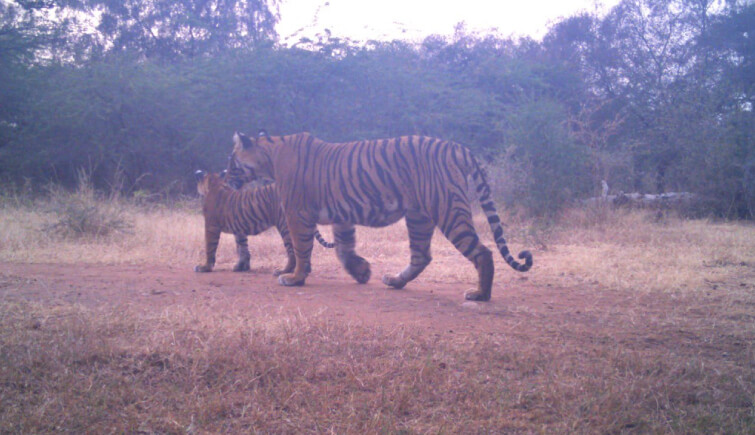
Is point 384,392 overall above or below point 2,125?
below

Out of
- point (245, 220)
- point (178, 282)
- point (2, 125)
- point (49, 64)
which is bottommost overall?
point (178, 282)

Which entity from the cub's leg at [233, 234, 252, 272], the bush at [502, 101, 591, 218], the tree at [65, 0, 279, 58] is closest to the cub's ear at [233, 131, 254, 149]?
the cub's leg at [233, 234, 252, 272]

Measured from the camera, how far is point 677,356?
3.51m

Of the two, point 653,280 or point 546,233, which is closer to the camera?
point 653,280

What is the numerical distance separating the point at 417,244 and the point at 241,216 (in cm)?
233

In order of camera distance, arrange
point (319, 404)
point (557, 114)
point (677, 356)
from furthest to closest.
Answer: point (557, 114), point (677, 356), point (319, 404)

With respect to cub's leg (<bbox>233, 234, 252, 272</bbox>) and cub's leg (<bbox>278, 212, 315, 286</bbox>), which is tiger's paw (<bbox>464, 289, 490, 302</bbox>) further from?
cub's leg (<bbox>233, 234, 252, 272</bbox>)

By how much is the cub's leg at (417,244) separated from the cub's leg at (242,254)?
215 cm

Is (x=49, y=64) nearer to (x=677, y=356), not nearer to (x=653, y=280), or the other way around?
(x=653, y=280)

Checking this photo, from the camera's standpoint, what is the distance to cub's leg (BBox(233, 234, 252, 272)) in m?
7.14

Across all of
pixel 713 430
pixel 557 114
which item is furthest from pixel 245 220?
pixel 557 114

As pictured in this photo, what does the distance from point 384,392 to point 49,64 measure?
18.9m

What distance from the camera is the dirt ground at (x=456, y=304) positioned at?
4.00m

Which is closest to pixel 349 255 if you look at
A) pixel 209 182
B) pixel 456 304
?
pixel 456 304
